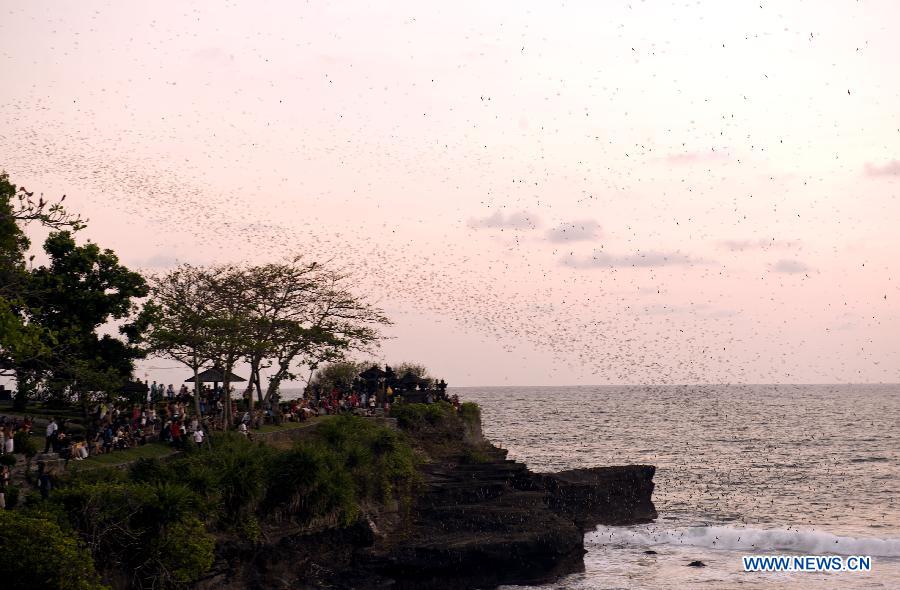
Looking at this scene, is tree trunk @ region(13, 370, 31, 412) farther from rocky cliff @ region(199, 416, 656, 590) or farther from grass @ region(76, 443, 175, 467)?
rocky cliff @ region(199, 416, 656, 590)

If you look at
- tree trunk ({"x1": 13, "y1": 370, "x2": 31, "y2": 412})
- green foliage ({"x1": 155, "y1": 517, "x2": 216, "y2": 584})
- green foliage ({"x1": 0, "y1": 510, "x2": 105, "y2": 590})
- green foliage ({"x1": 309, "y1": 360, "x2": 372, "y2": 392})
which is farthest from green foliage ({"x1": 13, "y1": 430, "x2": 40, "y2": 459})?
green foliage ({"x1": 309, "y1": 360, "x2": 372, "y2": 392})

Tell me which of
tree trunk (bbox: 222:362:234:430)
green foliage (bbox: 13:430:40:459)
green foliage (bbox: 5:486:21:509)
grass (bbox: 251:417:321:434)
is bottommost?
green foliage (bbox: 5:486:21:509)

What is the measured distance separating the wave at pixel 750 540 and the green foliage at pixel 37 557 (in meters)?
31.0

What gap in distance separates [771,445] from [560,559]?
73.9m

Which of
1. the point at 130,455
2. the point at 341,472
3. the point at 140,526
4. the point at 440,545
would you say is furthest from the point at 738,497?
the point at 140,526

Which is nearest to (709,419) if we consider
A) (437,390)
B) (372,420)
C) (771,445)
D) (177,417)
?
(771,445)

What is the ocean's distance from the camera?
140ft

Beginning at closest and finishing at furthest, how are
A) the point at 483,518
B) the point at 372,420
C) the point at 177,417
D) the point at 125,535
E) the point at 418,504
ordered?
1. the point at 125,535
2. the point at 177,417
3. the point at 483,518
4. the point at 418,504
5. the point at 372,420

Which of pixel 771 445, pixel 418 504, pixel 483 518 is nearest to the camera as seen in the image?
pixel 483 518

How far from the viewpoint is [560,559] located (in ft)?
137

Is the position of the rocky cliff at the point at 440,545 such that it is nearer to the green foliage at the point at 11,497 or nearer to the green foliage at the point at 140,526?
the green foliage at the point at 140,526

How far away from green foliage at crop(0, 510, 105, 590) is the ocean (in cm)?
2119

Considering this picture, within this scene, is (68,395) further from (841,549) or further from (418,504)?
(841,549)

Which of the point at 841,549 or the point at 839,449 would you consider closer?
the point at 841,549
